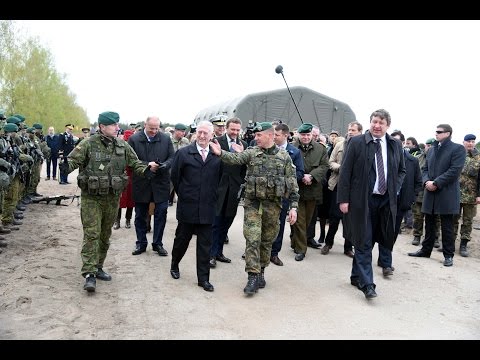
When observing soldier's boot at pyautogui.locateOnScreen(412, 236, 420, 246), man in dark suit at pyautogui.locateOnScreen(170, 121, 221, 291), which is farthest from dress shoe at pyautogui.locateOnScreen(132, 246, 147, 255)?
soldier's boot at pyautogui.locateOnScreen(412, 236, 420, 246)

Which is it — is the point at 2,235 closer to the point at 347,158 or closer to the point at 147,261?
the point at 147,261

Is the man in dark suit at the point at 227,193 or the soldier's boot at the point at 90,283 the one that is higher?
the man in dark suit at the point at 227,193

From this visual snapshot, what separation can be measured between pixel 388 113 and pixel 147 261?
372 cm

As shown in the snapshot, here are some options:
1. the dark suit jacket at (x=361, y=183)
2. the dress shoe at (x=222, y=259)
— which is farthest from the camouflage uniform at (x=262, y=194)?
the dress shoe at (x=222, y=259)

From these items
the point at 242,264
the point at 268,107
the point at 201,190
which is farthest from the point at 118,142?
the point at 268,107

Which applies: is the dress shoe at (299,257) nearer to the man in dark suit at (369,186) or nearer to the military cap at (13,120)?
the man in dark suit at (369,186)

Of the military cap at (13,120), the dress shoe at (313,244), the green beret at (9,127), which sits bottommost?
the dress shoe at (313,244)

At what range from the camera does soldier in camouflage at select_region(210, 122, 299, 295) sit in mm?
5133

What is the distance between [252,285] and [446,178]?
12.5ft

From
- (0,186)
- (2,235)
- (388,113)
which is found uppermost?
(388,113)

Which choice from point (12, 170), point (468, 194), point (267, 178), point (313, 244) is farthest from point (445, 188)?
point (12, 170)

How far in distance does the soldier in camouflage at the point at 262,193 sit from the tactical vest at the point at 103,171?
1115mm

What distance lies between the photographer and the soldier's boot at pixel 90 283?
479 cm

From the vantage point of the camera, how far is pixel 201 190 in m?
5.20
